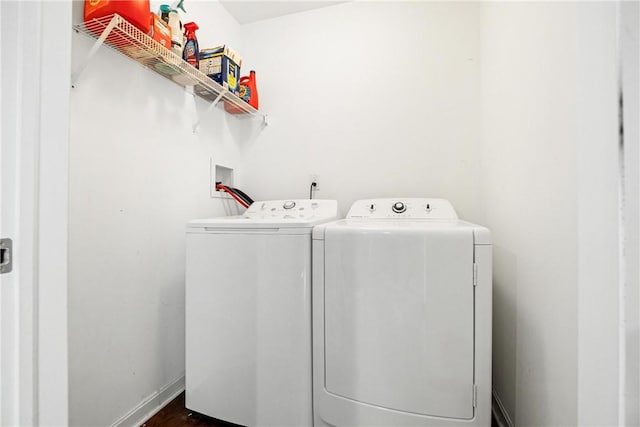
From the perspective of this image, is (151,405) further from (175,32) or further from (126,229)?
(175,32)

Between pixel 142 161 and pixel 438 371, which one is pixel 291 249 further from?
pixel 142 161

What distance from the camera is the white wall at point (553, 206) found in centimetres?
54

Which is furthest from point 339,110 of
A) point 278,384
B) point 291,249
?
point 278,384

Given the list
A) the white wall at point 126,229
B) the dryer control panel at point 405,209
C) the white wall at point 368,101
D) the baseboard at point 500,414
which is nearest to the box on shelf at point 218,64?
the white wall at point 126,229

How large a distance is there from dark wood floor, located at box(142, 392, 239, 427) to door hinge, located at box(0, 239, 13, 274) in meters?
1.19

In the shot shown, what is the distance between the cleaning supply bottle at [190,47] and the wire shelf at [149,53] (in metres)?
0.09

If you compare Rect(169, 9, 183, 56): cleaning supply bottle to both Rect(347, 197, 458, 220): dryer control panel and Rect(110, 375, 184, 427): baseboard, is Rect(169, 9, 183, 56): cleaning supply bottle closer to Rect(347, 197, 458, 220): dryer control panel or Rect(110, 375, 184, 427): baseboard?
Rect(347, 197, 458, 220): dryer control panel

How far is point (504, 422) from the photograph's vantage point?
1206 mm

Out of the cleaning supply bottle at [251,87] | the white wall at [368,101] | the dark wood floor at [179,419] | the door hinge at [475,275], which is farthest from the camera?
the cleaning supply bottle at [251,87]

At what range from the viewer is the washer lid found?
1.19 m

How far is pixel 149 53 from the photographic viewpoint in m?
1.16

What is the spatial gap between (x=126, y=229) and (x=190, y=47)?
3.17ft

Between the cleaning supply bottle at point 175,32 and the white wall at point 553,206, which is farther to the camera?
the cleaning supply bottle at point 175,32

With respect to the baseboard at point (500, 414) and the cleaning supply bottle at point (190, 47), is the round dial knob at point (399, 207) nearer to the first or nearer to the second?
the baseboard at point (500, 414)
